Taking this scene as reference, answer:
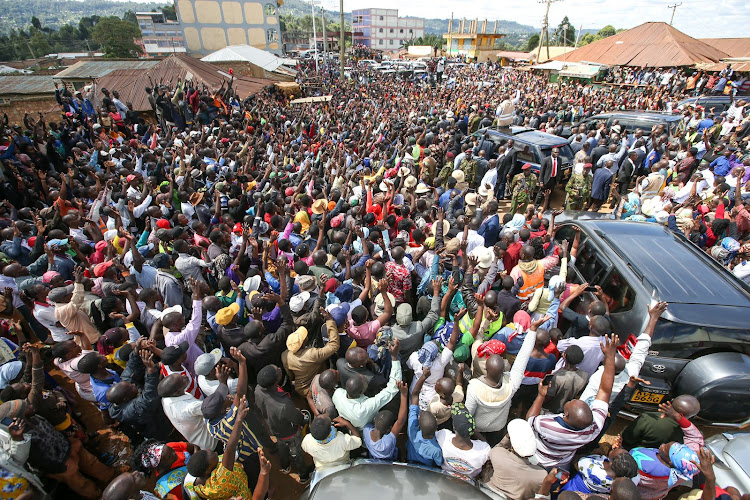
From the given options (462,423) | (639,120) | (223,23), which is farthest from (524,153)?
(223,23)

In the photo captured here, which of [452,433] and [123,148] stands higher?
[123,148]

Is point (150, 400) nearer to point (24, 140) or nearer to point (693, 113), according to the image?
point (24, 140)

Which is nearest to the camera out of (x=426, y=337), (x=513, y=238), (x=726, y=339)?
(x=726, y=339)

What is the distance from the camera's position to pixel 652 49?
835 inches

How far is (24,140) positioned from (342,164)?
7.05 meters

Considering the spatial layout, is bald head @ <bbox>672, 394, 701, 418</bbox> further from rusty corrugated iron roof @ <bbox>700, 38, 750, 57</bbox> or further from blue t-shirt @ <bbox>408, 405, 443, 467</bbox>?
→ rusty corrugated iron roof @ <bbox>700, 38, 750, 57</bbox>

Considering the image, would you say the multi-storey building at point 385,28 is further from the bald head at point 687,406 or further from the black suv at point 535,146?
the bald head at point 687,406

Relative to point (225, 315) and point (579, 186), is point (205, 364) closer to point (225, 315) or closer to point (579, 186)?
point (225, 315)

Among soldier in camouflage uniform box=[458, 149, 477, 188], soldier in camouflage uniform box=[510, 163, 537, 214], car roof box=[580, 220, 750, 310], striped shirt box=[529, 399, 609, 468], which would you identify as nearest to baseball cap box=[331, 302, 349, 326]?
striped shirt box=[529, 399, 609, 468]

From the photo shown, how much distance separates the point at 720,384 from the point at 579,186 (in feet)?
17.3

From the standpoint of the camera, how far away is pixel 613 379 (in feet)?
8.59

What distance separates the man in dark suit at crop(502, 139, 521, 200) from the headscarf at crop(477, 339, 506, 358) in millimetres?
6093

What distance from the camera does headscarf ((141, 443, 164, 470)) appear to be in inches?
93.7

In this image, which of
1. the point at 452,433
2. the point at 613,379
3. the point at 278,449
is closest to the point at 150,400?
the point at 278,449
